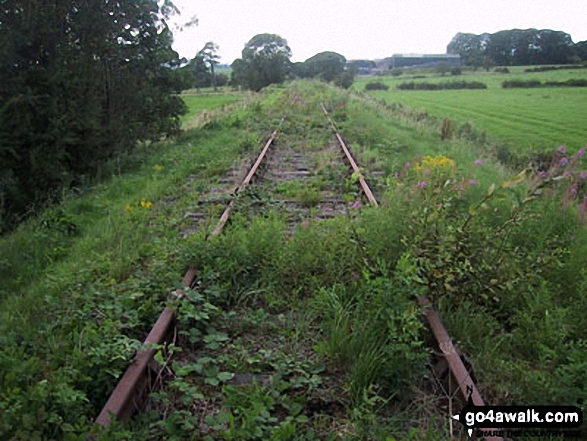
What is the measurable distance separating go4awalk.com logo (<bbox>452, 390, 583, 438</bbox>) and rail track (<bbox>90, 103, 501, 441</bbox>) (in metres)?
0.07

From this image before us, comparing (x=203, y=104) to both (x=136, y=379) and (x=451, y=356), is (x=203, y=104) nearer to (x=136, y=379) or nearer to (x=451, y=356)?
(x=136, y=379)

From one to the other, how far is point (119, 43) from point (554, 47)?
7740 centimetres

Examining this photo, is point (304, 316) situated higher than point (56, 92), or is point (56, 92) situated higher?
point (56, 92)

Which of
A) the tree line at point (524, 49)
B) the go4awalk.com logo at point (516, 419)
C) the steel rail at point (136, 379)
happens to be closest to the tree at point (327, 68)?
the tree line at point (524, 49)

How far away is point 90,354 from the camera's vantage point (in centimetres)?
304

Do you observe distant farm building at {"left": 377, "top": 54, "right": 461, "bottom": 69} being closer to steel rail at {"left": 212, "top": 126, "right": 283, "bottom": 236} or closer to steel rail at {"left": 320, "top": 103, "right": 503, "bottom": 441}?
steel rail at {"left": 212, "top": 126, "right": 283, "bottom": 236}

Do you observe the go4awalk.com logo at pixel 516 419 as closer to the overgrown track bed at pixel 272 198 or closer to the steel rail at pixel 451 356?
the steel rail at pixel 451 356

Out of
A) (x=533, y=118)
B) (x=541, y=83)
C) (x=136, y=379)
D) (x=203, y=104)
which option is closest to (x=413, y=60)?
(x=541, y=83)

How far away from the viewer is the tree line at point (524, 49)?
68.8m

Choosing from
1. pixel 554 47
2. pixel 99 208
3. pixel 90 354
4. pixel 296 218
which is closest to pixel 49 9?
pixel 99 208

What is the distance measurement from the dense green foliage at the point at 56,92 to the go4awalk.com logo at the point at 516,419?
284 inches

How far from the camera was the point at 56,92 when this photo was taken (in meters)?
8.87

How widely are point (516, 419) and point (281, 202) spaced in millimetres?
4722

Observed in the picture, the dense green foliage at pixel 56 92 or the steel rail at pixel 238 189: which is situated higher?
the dense green foliage at pixel 56 92
